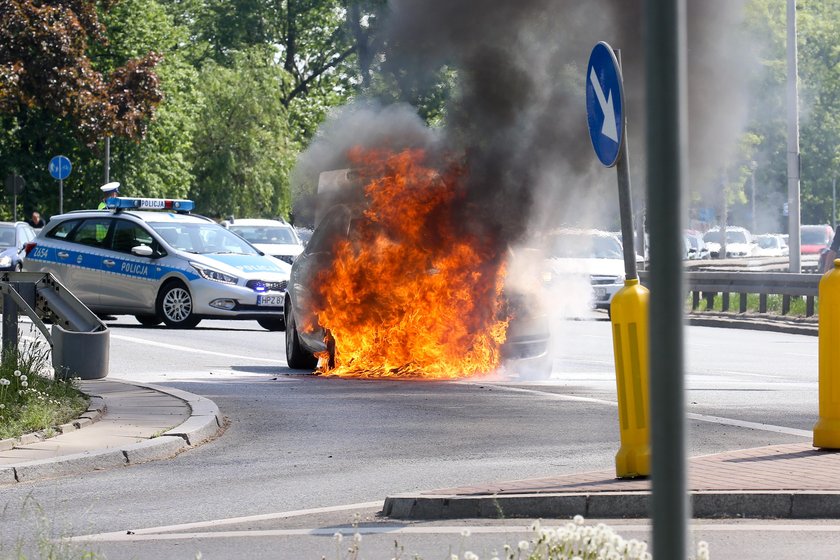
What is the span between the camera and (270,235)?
32031mm

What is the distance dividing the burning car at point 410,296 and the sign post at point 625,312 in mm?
5772

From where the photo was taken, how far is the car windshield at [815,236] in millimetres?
61000

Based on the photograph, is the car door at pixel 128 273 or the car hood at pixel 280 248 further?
the car hood at pixel 280 248

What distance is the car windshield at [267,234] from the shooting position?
31688 mm

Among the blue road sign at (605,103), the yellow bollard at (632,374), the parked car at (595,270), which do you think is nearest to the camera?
the yellow bollard at (632,374)

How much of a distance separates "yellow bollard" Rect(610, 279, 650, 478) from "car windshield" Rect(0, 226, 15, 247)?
1125 inches

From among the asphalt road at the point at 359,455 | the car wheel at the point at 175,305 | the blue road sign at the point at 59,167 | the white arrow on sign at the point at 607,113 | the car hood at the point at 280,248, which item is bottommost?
the asphalt road at the point at 359,455

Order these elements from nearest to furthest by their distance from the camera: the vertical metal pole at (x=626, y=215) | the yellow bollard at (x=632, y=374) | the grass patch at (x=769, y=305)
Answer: the yellow bollard at (x=632, y=374)
the vertical metal pole at (x=626, y=215)
the grass patch at (x=769, y=305)

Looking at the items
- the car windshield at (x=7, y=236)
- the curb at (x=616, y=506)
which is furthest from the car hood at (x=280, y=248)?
the curb at (x=616, y=506)

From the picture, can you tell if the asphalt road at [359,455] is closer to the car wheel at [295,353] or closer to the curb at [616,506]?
the curb at [616,506]

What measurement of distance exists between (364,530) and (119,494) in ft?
5.71

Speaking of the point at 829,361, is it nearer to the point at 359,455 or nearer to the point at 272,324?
the point at 359,455

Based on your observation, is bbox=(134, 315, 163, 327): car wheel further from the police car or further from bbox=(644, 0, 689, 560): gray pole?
bbox=(644, 0, 689, 560): gray pole

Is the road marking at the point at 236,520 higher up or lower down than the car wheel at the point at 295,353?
lower down
